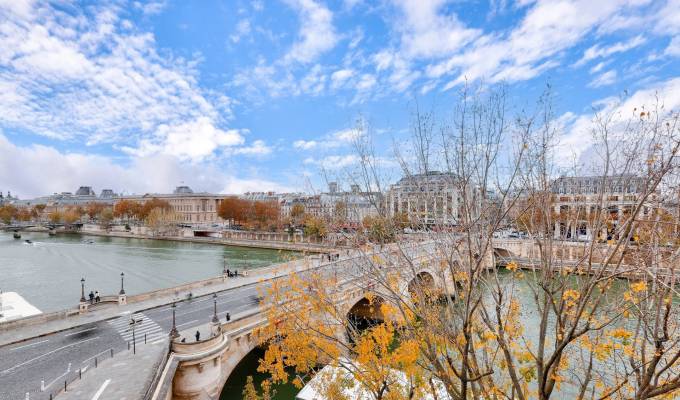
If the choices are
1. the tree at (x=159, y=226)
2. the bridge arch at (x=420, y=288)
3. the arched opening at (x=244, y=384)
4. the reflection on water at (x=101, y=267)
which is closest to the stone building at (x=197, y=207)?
the tree at (x=159, y=226)

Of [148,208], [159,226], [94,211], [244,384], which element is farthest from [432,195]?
[94,211]

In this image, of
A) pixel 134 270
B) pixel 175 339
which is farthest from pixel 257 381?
pixel 134 270

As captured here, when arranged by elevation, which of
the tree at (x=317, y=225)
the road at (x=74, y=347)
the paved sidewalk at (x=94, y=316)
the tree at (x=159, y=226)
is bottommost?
the road at (x=74, y=347)

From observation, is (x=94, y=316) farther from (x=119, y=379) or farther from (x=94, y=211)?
(x=94, y=211)

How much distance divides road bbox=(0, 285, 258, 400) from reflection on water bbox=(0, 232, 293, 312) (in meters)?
13.2

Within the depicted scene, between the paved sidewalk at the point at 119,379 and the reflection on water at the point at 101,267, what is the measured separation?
18657 millimetres

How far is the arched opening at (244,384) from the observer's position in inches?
687

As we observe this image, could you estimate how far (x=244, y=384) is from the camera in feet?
61.7

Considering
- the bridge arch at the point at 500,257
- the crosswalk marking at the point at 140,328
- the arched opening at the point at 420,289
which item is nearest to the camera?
the arched opening at the point at 420,289

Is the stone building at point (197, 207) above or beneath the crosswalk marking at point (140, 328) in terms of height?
above

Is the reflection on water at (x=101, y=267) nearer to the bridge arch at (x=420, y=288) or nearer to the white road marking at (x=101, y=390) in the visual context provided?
the white road marking at (x=101, y=390)

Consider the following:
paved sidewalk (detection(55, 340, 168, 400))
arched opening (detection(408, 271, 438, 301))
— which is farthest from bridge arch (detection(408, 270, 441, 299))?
paved sidewalk (detection(55, 340, 168, 400))

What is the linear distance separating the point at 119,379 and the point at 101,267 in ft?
133

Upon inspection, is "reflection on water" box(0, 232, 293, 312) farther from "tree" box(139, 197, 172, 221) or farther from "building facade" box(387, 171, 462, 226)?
"tree" box(139, 197, 172, 221)
